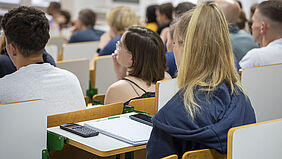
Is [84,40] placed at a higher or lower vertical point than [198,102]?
lower

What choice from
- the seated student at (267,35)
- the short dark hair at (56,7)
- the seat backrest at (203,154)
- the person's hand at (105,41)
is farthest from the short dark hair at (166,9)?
the seat backrest at (203,154)

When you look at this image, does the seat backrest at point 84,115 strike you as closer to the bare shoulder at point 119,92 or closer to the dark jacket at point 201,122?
the bare shoulder at point 119,92

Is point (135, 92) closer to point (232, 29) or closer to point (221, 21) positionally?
point (221, 21)

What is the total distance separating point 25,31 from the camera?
2482 millimetres

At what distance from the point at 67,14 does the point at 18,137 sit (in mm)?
6389

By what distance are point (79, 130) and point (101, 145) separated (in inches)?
8.8

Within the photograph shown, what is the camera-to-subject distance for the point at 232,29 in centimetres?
472

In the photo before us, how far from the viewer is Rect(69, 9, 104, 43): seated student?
6.38m

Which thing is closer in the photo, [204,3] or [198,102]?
[198,102]

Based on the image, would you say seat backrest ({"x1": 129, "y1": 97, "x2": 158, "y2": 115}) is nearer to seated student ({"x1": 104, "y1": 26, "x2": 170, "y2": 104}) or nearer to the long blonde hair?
seated student ({"x1": 104, "y1": 26, "x2": 170, "y2": 104})

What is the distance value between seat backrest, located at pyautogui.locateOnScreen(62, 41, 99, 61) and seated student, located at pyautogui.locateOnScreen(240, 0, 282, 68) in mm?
2264

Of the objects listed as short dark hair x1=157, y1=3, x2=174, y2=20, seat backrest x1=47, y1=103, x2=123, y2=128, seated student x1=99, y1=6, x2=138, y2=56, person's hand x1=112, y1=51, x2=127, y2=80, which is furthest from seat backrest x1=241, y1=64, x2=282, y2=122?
short dark hair x1=157, y1=3, x2=174, y2=20

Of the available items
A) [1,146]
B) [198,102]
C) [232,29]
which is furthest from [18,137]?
[232,29]

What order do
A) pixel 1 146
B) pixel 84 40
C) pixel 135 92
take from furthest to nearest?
pixel 84 40 → pixel 135 92 → pixel 1 146
